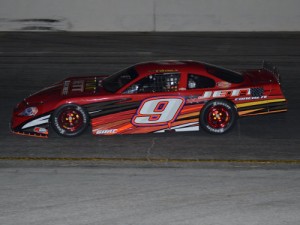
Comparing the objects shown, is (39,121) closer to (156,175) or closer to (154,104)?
(154,104)

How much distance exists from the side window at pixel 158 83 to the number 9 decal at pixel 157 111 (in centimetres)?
20

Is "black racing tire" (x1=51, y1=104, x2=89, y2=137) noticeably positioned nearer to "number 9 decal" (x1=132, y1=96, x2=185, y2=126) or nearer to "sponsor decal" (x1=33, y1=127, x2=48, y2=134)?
"sponsor decal" (x1=33, y1=127, x2=48, y2=134)

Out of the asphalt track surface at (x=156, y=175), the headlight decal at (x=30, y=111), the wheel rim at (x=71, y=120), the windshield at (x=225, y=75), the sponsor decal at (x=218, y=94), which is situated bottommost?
the asphalt track surface at (x=156, y=175)

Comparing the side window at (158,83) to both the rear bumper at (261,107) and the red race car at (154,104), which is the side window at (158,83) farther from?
the rear bumper at (261,107)

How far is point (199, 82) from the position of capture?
37.7 feet

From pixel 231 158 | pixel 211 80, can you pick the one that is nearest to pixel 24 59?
pixel 211 80

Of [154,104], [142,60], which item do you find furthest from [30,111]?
[142,60]

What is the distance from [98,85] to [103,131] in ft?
3.24

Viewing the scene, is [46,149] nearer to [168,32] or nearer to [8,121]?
[8,121]

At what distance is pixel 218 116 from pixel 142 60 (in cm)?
684

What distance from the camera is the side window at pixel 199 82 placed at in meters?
11.5

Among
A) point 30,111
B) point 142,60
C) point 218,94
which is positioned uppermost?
point 142,60

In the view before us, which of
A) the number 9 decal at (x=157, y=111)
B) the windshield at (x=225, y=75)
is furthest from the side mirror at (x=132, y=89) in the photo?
the windshield at (x=225, y=75)

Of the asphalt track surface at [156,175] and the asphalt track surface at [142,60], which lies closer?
the asphalt track surface at [156,175]
